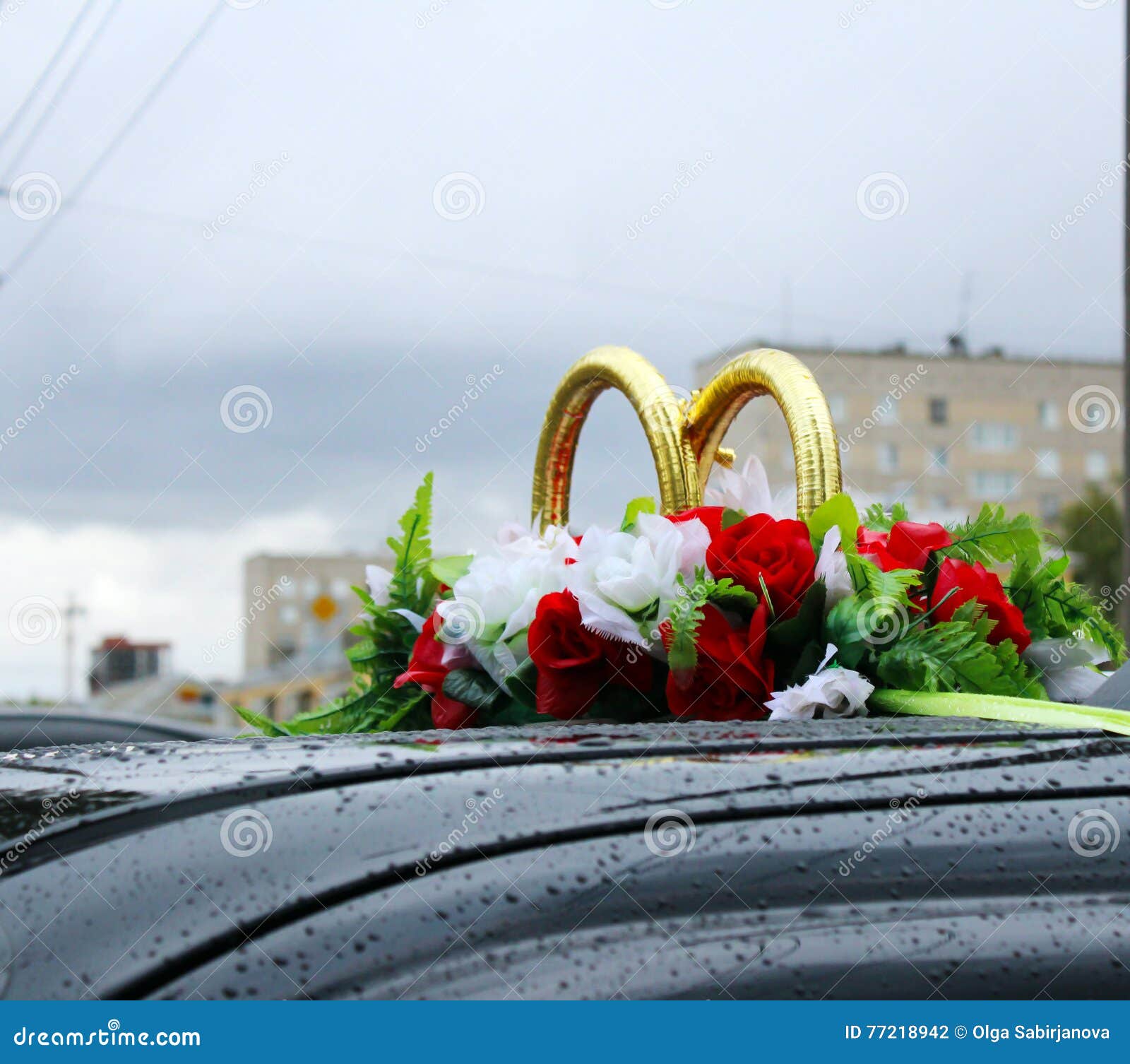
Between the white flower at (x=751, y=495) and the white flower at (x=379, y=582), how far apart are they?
66cm

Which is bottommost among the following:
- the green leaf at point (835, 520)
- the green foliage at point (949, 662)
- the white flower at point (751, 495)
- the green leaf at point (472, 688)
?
the green leaf at point (472, 688)

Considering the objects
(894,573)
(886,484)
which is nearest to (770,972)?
(894,573)

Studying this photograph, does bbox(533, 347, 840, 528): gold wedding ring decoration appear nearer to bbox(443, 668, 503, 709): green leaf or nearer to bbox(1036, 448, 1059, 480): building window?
bbox(443, 668, 503, 709): green leaf

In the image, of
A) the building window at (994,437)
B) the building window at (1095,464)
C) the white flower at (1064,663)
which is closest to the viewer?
the white flower at (1064,663)

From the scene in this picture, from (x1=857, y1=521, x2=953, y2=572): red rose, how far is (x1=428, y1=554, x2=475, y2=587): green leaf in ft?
2.39

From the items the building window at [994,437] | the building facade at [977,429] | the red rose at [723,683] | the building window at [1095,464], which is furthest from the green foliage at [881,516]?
the building window at [1095,464]

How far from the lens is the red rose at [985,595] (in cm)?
173

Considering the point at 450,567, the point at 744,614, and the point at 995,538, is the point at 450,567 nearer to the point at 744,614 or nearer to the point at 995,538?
the point at 744,614

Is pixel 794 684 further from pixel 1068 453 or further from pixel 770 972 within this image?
pixel 1068 453

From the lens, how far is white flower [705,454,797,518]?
215 centimetres

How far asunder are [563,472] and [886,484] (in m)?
59.7

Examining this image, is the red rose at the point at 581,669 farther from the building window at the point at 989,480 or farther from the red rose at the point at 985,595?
the building window at the point at 989,480

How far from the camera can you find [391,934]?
3.00 ft

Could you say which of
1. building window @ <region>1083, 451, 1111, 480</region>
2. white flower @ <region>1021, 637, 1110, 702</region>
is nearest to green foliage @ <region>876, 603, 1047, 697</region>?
white flower @ <region>1021, 637, 1110, 702</region>
